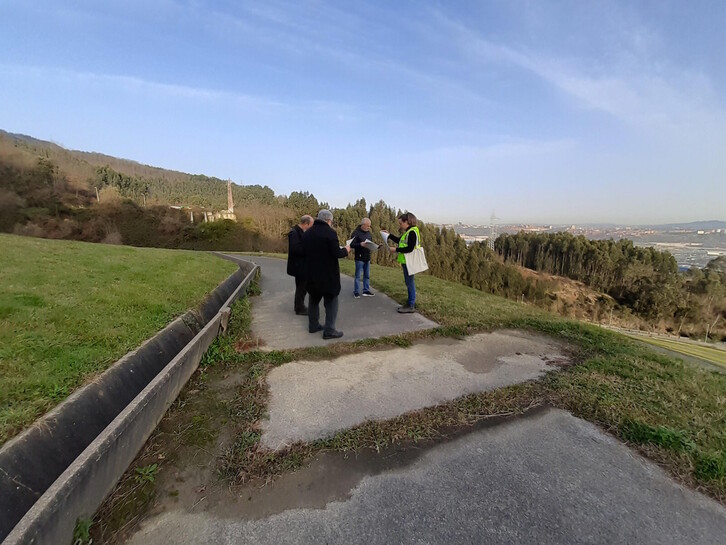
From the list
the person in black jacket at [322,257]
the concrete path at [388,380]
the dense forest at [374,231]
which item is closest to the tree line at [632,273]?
the dense forest at [374,231]

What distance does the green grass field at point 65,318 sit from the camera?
2592mm

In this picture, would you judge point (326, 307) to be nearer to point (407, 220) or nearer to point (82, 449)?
point (407, 220)

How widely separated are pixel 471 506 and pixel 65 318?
4.86 metres

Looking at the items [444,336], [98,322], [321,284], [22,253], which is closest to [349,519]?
[321,284]

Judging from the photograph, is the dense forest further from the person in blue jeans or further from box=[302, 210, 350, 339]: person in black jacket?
box=[302, 210, 350, 339]: person in black jacket

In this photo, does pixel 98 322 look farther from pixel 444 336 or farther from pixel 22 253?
pixel 22 253

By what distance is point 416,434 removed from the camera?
2.81 m

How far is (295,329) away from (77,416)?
3288 millimetres

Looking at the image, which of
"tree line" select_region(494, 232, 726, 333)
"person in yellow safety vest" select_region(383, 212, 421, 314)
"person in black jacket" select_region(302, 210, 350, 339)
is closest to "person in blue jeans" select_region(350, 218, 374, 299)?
"person in yellow safety vest" select_region(383, 212, 421, 314)

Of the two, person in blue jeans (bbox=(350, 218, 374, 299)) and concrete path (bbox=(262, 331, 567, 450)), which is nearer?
concrete path (bbox=(262, 331, 567, 450))

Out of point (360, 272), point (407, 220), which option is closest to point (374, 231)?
point (360, 272)

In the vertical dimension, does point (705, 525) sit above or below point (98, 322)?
below

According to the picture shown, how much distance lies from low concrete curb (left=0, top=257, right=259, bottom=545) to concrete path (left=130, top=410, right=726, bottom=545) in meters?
0.43

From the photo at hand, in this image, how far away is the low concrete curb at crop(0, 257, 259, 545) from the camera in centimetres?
167
